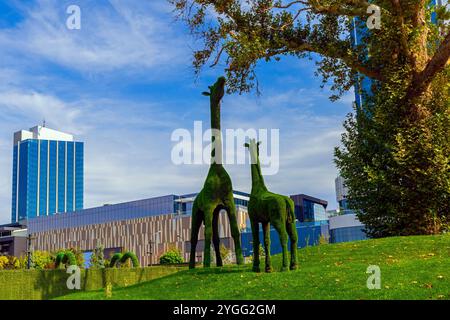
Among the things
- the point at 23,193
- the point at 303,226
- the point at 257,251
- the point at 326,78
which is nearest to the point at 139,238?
the point at 303,226

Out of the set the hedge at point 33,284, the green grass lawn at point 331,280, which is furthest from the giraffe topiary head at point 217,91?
the hedge at point 33,284

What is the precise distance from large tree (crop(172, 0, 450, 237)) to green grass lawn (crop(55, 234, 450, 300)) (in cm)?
438

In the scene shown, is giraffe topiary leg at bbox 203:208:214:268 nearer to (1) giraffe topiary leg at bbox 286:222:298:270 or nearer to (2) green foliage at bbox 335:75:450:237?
(1) giraffe topiary leg at bbox 286:222:298:270

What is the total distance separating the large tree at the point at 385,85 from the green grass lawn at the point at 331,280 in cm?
438

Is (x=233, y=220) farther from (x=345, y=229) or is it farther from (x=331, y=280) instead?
(x=345, y=229)

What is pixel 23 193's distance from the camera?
198 meters

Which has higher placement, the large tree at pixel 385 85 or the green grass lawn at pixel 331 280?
the large tree at pixel 385 85

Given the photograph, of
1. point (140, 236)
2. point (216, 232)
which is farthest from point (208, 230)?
point (140, 236)

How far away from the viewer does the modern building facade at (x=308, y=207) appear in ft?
366

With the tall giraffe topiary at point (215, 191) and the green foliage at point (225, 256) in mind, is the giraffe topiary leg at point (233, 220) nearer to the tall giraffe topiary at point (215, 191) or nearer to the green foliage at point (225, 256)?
the tall giraffe topiary at point (215, 191)

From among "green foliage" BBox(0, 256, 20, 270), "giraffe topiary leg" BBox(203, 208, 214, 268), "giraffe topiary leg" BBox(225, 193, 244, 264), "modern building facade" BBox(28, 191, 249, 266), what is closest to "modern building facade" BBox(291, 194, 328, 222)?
"modern building facade" BBox(28, 191, 249, 266)
